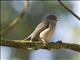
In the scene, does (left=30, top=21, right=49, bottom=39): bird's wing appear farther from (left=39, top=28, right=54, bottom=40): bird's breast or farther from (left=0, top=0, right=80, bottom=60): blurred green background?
(left=0, top=0, right=80, bottom=60): blurred green background

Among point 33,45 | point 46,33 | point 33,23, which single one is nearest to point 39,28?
point 46,33

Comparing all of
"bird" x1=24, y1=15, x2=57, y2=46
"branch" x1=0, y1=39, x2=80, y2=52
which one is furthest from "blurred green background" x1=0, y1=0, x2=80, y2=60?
"branch" x1=0, y1=39, x2=80, y2=52

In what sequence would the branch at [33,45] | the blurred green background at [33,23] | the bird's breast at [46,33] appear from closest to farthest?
the branch at [33,45]
the bird's breast at [46,33]
the blurred green background at [33,23]

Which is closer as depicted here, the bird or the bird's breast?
the bird

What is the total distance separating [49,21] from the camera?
467 cm

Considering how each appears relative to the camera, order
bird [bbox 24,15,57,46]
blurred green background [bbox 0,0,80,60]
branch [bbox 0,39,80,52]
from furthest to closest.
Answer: blurred green background [bbox 0,0,80,60] → bird [bbox 24,15,57,46] → branch [bbox 0,39,80,52]

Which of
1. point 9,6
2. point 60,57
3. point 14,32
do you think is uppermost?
point 9,6

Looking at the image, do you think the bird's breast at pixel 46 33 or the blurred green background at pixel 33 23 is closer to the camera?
the bird's breast at pixel 46 33

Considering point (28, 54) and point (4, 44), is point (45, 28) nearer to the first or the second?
point (4, 44)

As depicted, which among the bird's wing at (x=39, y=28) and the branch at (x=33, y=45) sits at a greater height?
the branch at (x=33, y=45)

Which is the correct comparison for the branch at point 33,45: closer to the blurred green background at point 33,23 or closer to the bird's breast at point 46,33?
the bird's breast at point 46,33

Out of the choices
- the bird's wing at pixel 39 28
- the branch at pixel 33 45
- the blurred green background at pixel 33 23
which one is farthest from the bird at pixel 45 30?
the blurred green background at pixel 33 23

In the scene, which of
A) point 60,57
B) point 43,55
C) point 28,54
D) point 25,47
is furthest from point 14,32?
point 25,47

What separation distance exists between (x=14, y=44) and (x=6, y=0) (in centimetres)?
610
